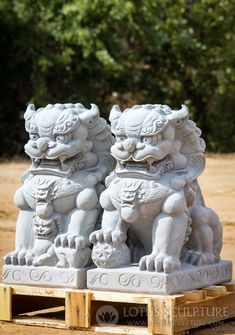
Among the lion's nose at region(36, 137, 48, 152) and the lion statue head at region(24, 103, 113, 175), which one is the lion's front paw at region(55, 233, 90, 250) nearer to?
the lion statue head at region(24, 103, 113, 175)

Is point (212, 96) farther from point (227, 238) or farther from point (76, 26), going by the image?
point (227, 238)

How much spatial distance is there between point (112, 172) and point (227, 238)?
5164mm

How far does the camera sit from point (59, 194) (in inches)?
291

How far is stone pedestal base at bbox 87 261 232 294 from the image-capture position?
22.6ft

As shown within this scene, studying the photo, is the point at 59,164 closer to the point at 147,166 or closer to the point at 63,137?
the point at 63,137

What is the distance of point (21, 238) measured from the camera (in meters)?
7.62

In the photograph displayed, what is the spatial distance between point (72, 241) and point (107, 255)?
0.32 metres

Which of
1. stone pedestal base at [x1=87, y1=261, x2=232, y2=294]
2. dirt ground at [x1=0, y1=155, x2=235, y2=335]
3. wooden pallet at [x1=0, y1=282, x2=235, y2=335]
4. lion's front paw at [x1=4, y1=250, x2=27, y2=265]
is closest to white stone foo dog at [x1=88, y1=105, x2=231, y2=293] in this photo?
stone pedestal base at [x1=87, y1=261, x2=232, y2=294]

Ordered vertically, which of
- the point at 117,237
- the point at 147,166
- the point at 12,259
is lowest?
the point at 12,259

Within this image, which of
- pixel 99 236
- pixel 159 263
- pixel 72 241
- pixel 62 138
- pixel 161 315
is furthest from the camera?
pixel 62 138

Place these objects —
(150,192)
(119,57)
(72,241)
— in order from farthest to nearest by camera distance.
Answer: (119,57) → (72,241) → (150,192)

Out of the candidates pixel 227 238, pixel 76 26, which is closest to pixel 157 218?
pixel 227 238

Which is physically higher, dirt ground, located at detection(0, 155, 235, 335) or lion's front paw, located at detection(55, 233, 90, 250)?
lion's front paw, located at detection(55, 233, 90, 250)

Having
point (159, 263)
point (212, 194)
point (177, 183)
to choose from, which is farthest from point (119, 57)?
point (159, 263)
